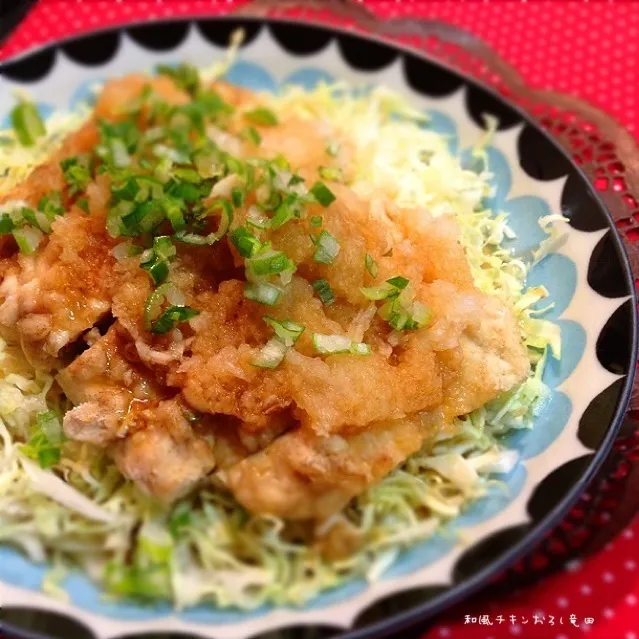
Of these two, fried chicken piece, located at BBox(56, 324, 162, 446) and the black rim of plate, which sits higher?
the black rim of plate

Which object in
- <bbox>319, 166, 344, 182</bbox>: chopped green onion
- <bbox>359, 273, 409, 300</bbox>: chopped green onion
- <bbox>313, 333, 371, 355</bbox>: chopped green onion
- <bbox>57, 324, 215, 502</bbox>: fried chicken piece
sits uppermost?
<bbox>319, 166, 344, 182</bbox>: chopped green onion

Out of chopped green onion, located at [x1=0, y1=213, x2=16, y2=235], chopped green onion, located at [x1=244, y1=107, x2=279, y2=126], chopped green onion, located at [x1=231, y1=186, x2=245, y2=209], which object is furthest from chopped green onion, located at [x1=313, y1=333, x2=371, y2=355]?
chopped green onion, located at [x1=244, y1=107, x2=279, y2=126]

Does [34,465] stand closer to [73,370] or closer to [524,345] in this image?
[73,370]

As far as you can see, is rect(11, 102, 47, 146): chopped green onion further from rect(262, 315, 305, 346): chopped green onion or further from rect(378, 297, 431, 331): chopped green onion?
rect(378, 297, 431, 331): chopped green onion

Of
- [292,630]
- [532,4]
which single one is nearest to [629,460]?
[292,630]

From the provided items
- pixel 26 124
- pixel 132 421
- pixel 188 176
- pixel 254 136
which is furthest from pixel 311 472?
pixel 26 124

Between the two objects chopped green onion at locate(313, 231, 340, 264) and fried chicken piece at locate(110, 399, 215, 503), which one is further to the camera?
chopped green onion at locate(313, 231, 340, 264)
